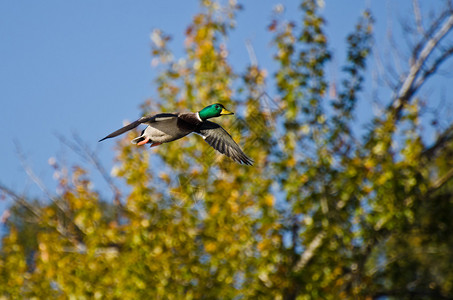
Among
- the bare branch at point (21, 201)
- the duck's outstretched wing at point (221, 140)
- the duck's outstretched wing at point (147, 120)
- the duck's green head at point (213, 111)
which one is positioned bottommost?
the duck's outstretched wing at point (147, 120)

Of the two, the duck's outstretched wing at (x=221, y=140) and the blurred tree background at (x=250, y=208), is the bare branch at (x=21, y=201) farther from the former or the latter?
the duck's outstretched wing at (x=221, y=140)

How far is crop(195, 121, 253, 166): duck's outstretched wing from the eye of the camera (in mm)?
4867

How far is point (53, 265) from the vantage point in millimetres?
8789

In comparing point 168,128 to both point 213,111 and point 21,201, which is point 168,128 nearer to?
point 213,111

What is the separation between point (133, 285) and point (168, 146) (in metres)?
1.69

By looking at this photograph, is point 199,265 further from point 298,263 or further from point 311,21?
point 311,21

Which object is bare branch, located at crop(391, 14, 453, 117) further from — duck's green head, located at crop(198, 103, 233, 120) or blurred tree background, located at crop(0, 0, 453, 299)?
duck's green head, located at crop(198, 103, 233, 120)

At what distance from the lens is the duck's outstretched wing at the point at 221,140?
487 centimetres

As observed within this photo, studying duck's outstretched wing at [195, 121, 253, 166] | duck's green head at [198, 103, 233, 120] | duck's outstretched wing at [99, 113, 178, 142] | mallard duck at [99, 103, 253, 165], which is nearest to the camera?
duck's outstretched wing at [99, 113, 178, 142]

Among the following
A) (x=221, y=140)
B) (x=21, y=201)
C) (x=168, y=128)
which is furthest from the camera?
(x=21, y=201)

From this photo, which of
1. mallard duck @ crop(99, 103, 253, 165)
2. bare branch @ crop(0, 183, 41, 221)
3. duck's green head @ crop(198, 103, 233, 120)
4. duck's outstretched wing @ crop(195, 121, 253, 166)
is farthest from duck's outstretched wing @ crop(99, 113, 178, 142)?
bare branch @ crop(0, 183, 41, 221)

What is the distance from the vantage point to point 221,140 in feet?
16.6

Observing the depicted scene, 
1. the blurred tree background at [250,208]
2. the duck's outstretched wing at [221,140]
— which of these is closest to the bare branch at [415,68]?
the blurred tree background at [250,208]

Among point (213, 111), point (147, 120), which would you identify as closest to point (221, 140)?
point (213, 111)
